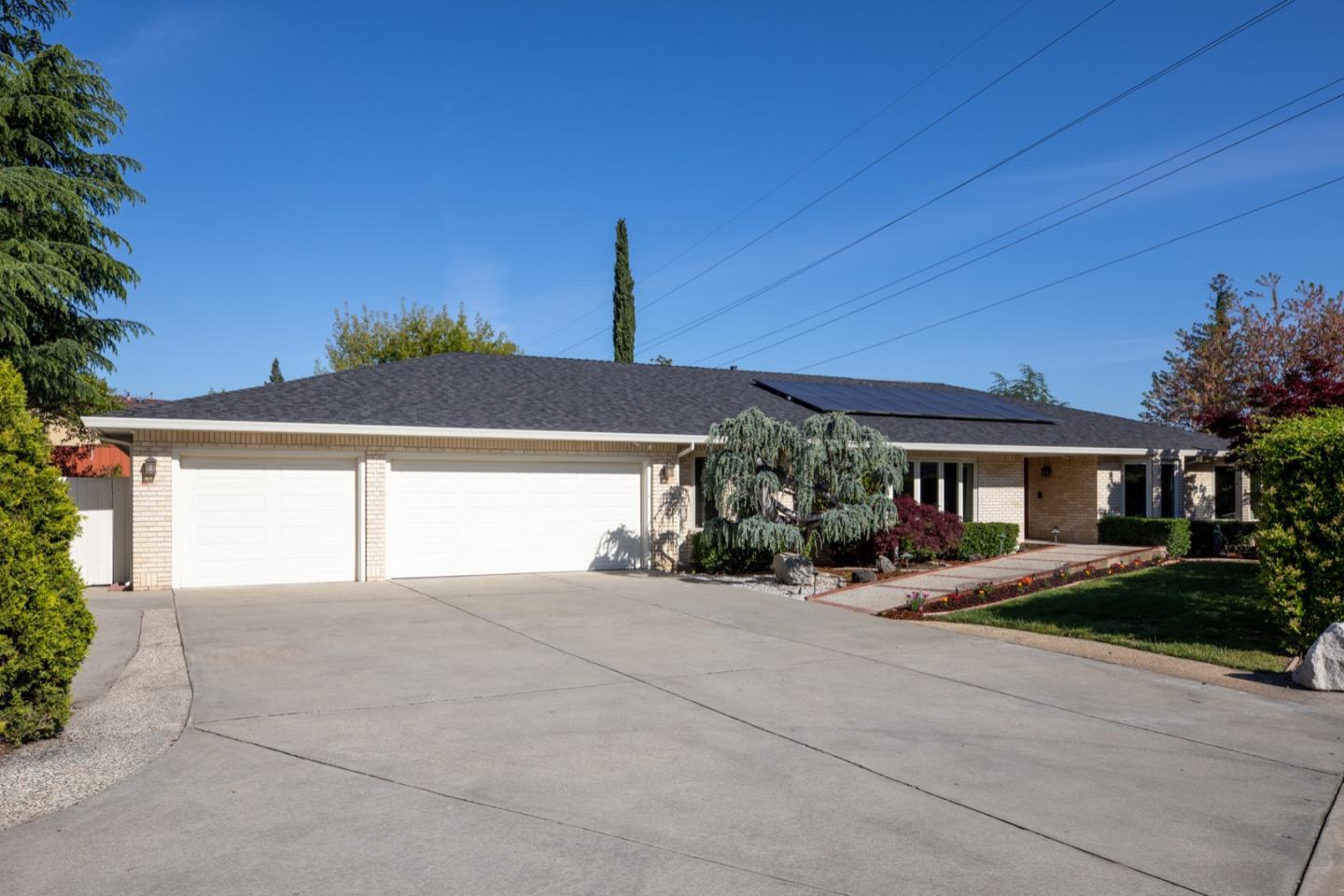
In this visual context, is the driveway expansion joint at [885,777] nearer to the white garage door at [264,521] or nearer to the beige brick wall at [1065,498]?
the white garage door at [264,521]

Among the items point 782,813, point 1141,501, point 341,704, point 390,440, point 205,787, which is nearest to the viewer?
point 782,813

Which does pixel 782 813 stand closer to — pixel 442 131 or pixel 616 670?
pixel 616 670

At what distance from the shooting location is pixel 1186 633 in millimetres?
10766

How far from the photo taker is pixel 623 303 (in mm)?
34594

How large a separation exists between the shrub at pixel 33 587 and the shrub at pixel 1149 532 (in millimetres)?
20606

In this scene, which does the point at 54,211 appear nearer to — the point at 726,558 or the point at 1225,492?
the point at 726,558

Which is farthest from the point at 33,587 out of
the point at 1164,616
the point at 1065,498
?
the point at 1065,498

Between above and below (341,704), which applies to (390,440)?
above

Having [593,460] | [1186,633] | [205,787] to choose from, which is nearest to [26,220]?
[593,460]

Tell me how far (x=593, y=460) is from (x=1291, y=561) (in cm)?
1170

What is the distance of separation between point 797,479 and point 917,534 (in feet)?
11.9

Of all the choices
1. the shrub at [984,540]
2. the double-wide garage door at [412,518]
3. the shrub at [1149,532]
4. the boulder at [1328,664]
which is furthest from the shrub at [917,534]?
the boulder at [1328,664]

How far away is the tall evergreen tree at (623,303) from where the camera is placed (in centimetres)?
3422

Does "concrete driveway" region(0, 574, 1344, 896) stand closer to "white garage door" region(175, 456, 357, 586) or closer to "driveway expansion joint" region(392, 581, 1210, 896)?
"driveway expansion joint" region(392, 581, 1210, 896)
